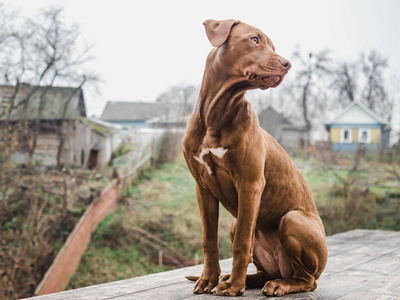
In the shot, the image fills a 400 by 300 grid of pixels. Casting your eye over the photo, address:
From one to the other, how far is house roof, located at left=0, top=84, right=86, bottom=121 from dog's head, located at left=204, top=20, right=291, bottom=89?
8.91 metres

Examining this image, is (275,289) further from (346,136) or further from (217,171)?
(346,136)

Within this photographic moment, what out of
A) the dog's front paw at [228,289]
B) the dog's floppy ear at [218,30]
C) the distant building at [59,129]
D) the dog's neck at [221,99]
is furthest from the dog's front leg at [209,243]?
the distant building at [59,129]

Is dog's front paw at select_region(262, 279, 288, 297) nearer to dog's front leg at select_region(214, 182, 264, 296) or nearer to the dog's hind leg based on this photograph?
the dog's hind leg

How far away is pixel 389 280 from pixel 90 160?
36.9 ft

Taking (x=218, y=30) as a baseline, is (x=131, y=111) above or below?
above

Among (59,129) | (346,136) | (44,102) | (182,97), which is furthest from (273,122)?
(44,102)

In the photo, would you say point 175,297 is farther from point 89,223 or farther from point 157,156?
point 157,156

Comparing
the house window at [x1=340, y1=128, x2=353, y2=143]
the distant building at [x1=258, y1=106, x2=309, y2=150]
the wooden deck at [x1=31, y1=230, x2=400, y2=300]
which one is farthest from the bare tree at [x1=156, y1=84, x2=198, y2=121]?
the wooden deck at [x1=31, y1=230, x2=400, y2=300]

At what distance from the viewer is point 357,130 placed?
47.4 feet

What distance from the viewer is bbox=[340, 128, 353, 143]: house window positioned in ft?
45.1

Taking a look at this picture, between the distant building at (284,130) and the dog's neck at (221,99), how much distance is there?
11997 millimetres

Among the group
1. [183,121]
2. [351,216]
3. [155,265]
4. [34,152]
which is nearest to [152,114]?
[183,121]

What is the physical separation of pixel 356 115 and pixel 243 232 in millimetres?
A: 13982

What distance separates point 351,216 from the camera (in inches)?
433
